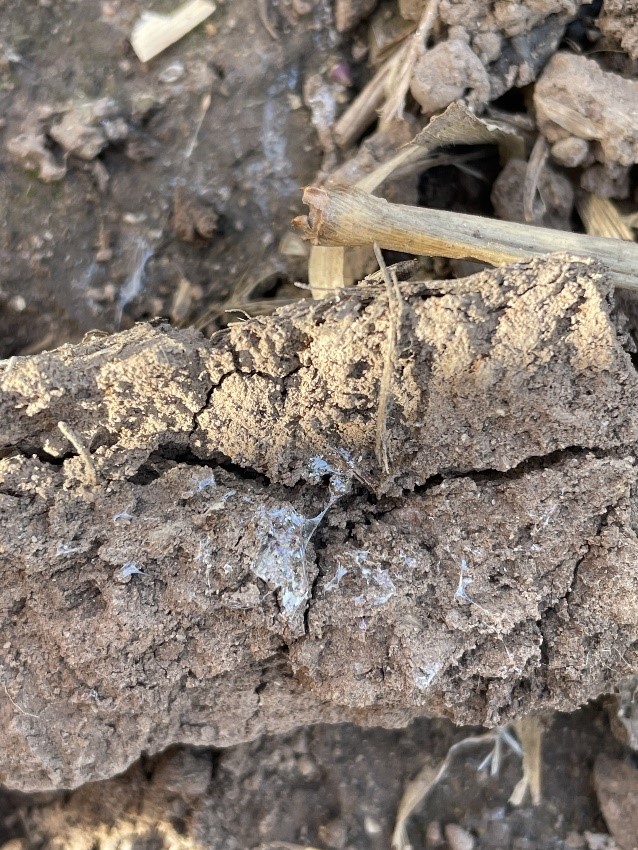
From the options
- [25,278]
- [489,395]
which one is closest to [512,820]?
[489,395]

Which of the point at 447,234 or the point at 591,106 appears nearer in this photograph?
the point at 447,234

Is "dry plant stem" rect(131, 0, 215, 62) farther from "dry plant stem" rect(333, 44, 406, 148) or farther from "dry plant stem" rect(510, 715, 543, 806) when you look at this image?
"dry plant stem" rect(510, 715, 543, 806)

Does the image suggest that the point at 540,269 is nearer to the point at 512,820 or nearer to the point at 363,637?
the point at 363,637

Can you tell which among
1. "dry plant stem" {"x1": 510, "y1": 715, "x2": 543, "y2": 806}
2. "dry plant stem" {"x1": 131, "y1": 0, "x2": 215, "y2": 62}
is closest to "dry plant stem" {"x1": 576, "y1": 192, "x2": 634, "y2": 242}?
"dry plant stem" {"x1": 131, "y1": 0, "x2": 215, "y2": 62}

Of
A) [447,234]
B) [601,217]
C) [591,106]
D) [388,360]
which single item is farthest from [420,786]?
[591,106]

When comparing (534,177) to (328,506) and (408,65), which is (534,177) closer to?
(408,65)

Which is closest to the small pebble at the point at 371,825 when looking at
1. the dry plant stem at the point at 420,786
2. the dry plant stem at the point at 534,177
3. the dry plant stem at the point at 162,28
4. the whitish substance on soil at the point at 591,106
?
the dry plant stem at the point at 420,786
